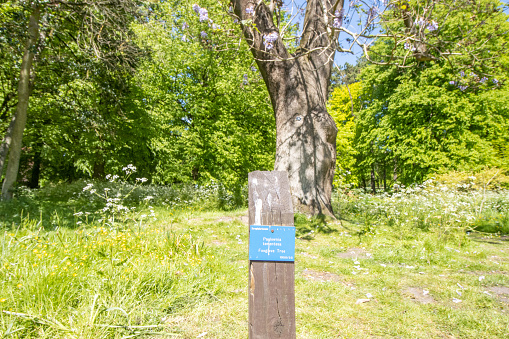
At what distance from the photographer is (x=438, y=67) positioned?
52.0ft

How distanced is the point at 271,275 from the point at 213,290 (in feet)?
4.68

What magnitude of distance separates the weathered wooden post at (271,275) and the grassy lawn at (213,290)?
63 cm

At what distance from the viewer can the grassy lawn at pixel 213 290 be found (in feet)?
8.20

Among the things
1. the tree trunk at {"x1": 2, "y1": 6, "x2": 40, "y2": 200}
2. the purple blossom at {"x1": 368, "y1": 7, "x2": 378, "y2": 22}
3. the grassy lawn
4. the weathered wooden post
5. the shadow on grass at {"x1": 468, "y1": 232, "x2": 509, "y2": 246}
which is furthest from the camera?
the tree trunk at {"x1": 2, "y1": 6, "x2": 40, "y2": 200}

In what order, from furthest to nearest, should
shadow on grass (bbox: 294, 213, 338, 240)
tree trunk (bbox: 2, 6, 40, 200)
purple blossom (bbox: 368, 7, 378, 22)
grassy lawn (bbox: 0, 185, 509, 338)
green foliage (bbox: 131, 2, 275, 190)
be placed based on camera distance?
1. green foliage (bbox: 131, 2, 275, 190)
2. tree trunk (bbox: 2, 6, 40, 200)
3. shadow on grass (bbox: 294, 213, 338, 240)
4. purple blossom (bbox: 368, 7, 378, 22)
5. grassy lawn (bbox: 0, 185, 509, 338)

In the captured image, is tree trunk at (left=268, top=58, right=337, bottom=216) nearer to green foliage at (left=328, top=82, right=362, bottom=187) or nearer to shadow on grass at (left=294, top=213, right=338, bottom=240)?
shadow on grass at (left=294, top=213, right=338, bottom=240)

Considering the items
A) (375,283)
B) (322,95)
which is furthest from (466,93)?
(375,283)

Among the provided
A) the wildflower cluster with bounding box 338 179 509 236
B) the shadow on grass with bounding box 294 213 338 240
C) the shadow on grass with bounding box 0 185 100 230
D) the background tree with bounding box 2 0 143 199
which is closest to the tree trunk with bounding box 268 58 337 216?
the shadow on grass with bounding box 294 213 338 240

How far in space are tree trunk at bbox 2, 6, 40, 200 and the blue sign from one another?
9559mm

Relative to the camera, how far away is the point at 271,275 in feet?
A: 6.88

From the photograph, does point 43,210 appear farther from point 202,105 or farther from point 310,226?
point 310,226

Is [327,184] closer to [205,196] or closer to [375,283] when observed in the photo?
[375,283]

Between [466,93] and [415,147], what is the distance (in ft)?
11.5

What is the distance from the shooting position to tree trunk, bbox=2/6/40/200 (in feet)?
28.3
